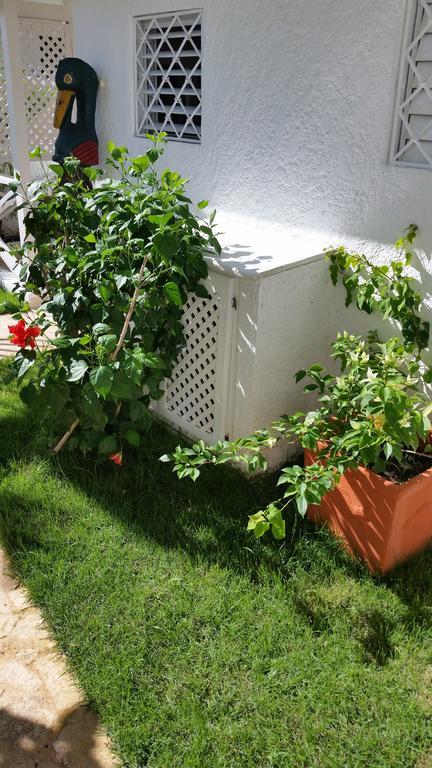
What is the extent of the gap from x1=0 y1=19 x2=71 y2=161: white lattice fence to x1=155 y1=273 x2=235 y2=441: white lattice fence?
14.2 feet

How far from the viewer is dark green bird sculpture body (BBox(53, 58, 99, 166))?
5406 mm

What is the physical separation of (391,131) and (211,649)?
2.68 m

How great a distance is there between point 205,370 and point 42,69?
4955 mm

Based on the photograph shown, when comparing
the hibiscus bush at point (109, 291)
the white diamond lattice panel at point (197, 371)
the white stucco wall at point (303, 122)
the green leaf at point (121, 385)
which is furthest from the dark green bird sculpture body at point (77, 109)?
the green leaf at point (121, 385)

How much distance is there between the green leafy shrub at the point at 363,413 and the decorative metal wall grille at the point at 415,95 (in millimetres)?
399

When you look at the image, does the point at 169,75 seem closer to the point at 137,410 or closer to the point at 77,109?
the point at 77,109

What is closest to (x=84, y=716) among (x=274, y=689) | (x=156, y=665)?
(x=156, y=665)

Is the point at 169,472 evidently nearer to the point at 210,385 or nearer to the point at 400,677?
the point at 210,385

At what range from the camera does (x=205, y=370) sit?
3.85m

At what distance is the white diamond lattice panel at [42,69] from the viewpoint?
21.6ft

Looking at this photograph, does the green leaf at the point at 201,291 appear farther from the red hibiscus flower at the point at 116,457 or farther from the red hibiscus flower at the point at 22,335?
the red hibiscus flower at the point at 116,457

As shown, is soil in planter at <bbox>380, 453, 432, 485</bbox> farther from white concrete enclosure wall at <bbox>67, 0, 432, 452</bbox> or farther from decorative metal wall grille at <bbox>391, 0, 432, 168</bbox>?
decorative metal wall grille at <bbox>391, 0, 432, 168</bbox>

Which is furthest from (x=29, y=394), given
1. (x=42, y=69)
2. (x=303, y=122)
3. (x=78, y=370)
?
(x=42, y=69)

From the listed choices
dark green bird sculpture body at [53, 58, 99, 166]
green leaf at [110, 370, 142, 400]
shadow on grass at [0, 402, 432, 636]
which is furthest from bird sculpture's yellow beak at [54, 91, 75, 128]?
green leaf at [110, 370, 142, 400]
